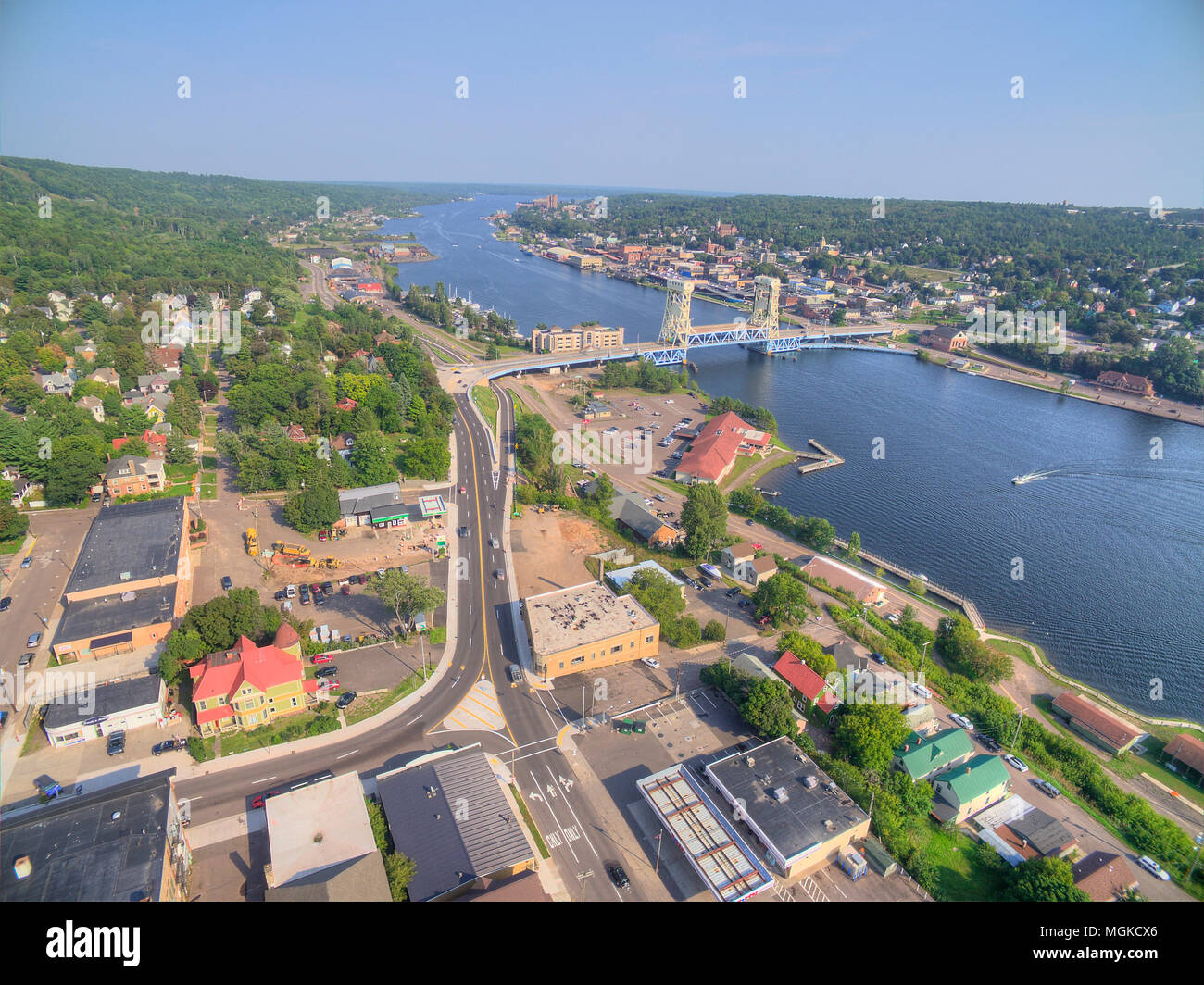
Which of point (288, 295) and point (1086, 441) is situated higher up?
point (288, 295)

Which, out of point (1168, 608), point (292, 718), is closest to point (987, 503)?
point (1168, 608)

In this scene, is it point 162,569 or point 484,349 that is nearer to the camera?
point 162,569

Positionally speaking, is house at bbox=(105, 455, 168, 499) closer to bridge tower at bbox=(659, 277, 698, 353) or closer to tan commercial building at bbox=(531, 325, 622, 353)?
tan commercial building at bbox=(531, 325, 622, 353)

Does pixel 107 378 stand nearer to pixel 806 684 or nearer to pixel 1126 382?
pixel 806 684

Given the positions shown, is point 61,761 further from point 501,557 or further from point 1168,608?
point 1168,608

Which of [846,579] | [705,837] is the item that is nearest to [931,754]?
[705,837]

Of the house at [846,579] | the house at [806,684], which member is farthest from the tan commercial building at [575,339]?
the house at [806,684]
